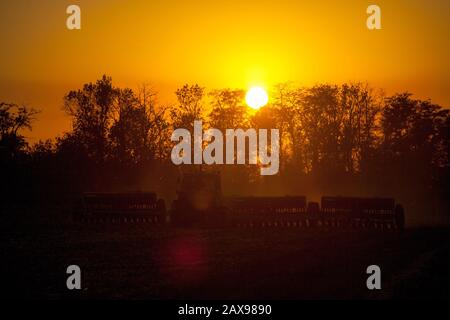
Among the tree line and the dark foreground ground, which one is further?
the tree line

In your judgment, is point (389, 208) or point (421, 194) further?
point (421, 194)

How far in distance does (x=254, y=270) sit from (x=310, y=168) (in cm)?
5165

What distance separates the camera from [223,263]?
840 inches

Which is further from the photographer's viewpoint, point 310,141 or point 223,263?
point 310,141

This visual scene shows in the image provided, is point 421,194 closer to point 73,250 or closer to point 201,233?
point 201,233

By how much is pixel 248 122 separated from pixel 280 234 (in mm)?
38782

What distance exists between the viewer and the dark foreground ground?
16.5 meters

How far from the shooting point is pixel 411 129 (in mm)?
70875

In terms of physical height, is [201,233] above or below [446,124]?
below

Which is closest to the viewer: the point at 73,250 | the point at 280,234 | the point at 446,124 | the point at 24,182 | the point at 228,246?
the point at 73,250

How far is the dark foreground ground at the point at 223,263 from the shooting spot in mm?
16453

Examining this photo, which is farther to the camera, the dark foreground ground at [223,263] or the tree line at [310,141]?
the tree line at [310,141]
